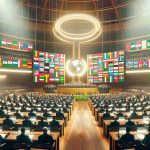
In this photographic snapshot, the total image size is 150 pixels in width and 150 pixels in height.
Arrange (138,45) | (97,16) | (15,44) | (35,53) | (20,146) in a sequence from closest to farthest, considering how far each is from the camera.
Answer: (20,146) < (138,45) < (15,44) < (35,53) < (97,16)

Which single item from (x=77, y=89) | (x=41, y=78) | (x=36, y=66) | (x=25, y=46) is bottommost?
(x=77, y=89)

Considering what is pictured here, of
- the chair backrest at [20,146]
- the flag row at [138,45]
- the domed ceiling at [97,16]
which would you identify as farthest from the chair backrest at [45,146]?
the domed ceiling at [97,16]

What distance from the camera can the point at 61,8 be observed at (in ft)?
129

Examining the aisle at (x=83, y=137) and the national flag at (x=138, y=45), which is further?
the national flag at (x=138, y=45)

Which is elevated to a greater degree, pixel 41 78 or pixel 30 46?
pixel 30 46

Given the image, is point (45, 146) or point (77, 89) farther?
point (77, 89)

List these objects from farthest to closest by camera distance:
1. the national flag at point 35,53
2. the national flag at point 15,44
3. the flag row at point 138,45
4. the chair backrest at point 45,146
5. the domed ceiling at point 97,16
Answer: the national flag at point 35,53 → the national flag at point 15,44 → the domed ceiling at point 97,16 → the flag row at point 138,45 → the chair backrest at point 45,146

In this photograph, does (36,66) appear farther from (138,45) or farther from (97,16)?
(138,45)

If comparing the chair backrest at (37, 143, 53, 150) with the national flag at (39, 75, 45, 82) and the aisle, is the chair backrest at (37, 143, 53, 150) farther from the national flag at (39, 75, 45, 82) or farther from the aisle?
the national flag at (39, 75, 45, 82)

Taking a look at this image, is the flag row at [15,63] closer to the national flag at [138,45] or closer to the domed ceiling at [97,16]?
the domed ceiling at [97,16]

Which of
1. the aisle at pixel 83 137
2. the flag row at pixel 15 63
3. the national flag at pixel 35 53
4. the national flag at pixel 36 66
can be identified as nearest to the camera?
the aisle at pixel 83 137

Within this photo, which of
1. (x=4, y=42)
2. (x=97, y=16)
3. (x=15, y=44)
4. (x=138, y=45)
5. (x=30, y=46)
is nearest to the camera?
(x=4, y=42)

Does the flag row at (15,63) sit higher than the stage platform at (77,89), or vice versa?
the flag row at (15,63)

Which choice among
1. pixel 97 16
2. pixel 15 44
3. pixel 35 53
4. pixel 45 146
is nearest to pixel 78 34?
pixel 97 16
